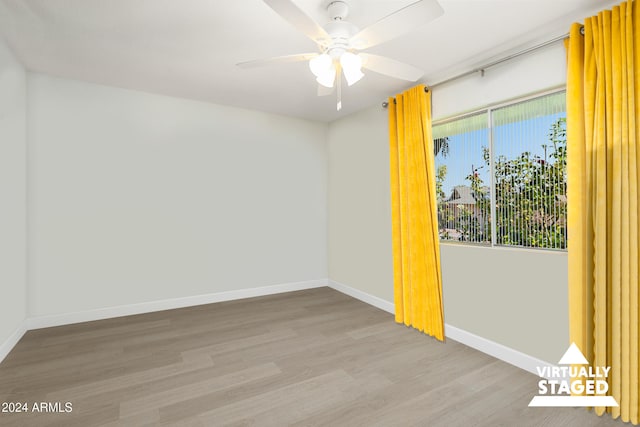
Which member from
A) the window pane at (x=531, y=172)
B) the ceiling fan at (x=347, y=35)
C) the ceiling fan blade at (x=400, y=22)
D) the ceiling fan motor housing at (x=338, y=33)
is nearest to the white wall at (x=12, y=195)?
the ceiling fan at (x=347, y=35)

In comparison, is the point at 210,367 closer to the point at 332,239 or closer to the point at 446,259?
the point at 446,259

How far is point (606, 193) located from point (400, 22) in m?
1.57

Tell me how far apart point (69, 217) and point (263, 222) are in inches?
83.2

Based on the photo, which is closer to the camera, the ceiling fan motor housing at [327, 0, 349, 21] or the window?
the ceiling fan motor housing at [327, 0, 349, 21]

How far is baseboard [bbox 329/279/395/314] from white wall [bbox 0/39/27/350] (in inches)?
135

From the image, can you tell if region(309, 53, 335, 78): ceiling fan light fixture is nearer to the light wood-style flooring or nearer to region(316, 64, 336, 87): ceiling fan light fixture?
region(316, 64, 336, 87): ceiling fan light fixture

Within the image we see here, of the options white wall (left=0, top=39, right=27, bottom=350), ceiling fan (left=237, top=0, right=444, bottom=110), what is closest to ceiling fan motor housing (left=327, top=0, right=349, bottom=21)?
ceiling fan (left=237, top=0, right=444, bottom=110)

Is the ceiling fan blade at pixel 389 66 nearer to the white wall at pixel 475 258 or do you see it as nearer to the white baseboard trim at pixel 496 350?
the white wall at pixel 475 258

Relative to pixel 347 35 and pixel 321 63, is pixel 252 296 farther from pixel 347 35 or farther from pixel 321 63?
pixel 347 35

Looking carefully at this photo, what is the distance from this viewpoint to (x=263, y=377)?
2143 millimetres

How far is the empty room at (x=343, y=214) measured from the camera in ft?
5.81

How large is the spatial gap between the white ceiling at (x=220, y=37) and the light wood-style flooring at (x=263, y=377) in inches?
98.0

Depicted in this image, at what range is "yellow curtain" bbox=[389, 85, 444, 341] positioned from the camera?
9.40ft

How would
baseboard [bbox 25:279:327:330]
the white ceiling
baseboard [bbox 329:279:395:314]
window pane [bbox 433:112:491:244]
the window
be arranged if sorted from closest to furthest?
the white ceiling < the window < window pane [bbox 433:112:491:244] < baseboard [bbox 25:279:327:330] < baseboard [bbox 329:279:395:314]
